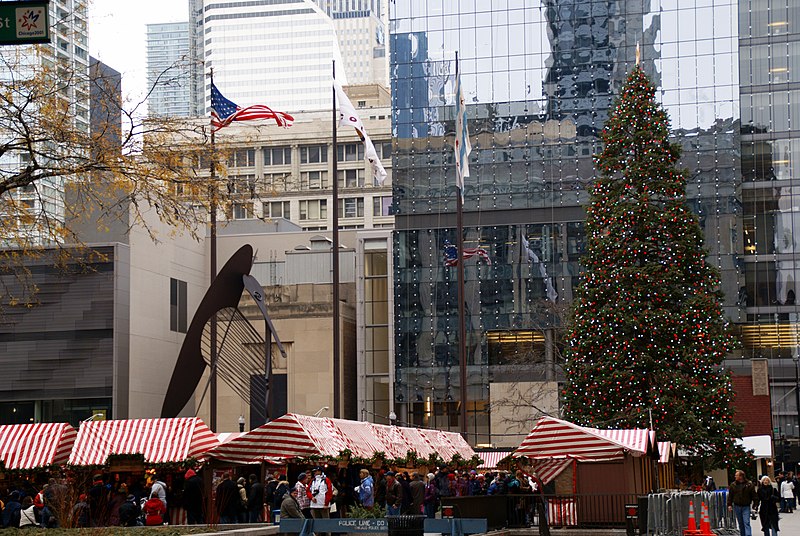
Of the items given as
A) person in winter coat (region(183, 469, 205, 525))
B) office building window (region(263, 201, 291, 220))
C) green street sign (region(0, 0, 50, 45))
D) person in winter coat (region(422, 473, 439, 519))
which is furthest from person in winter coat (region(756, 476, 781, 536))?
office building window (region(263, 201, 291, 220))

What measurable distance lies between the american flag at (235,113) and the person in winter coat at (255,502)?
14224 mm

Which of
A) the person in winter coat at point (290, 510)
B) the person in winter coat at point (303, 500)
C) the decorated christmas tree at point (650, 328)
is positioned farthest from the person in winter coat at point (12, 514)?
the decorated christmas tree at point (650, 328)

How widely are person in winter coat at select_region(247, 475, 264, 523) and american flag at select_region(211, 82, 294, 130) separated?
560 inches

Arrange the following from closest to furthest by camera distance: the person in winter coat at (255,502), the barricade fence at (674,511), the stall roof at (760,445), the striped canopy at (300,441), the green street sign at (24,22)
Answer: the green street sign at (24,22) → the barricade fence at (674,511) → the striped canopy at (300,441) → the person in winter coat at (255,502) → the stall roof at (760,445)

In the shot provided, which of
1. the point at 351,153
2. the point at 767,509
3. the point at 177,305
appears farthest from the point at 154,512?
the point at 351,153

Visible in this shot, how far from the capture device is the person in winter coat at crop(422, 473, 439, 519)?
3100cm

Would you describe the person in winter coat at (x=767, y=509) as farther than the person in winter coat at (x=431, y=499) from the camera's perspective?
No

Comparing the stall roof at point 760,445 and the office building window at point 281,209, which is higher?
the office building window at point 281,209

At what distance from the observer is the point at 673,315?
39.9 m

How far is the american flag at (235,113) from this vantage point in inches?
1581

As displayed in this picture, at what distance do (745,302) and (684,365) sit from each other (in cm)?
3270

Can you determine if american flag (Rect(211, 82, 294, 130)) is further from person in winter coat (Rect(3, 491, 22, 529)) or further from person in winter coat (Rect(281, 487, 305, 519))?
person in winter coat (Rect(281, 487, 305, 519))

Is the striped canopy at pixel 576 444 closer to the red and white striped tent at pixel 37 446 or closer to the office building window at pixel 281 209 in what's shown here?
the red and white striped tent at pixel 37 446

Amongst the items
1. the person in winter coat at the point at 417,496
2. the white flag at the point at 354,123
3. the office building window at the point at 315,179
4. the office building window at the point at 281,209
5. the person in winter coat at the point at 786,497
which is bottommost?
the person in winter coat at the point at 786,497
